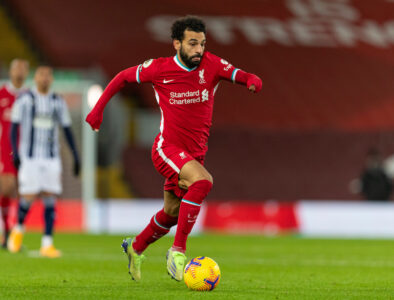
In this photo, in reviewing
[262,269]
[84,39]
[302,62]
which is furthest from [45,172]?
[302,62]

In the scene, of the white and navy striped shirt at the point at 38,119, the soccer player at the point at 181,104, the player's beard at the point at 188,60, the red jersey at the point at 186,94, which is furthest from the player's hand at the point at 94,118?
the white and navy striped shirt at the point at 38,119

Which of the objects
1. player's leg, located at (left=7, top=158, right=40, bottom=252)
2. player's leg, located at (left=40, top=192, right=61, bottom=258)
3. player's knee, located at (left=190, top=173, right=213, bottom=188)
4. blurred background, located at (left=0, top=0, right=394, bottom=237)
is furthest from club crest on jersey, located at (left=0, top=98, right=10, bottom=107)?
blurred background, located at (left=0, top=0, right=394, bottom=237)

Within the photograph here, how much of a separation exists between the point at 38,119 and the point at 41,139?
0.23 meters

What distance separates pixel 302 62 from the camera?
21891 mm

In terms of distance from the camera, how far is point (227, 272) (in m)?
7.93

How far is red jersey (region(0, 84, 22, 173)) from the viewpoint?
1105 centimetres

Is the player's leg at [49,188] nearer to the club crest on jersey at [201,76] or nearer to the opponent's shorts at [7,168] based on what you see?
the opponent's shorts at [7,168]

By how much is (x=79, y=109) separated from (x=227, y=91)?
19.0 ft

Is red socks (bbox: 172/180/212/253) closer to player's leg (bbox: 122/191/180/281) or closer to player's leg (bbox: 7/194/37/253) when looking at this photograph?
player's leg (bbox: 122/191/180/281)

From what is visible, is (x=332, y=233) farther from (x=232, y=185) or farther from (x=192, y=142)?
(x=192, y=142)

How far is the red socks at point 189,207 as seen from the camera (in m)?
6.24

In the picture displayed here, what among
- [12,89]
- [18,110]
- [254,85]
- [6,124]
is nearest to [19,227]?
[18,110]

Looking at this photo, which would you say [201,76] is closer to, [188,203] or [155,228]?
[188,203]

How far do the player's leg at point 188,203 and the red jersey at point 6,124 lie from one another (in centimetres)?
521
